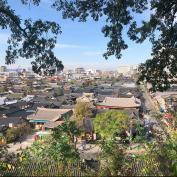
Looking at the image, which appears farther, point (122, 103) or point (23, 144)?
point (122, 103)

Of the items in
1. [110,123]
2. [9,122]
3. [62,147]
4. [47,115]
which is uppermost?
[62,147]

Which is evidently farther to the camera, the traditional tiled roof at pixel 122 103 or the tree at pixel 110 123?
the traditional tiled roof at pixel 122 103

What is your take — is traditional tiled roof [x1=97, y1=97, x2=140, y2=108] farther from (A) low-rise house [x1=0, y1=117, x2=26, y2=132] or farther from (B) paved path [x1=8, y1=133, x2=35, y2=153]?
(B) paved path [x1=8, y1=133, x2=35, y2=153]

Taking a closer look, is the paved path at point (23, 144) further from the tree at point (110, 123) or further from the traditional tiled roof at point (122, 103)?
the traditional tiled roof at point (122, 103)

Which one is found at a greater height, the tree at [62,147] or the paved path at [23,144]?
the tree at [62,147]

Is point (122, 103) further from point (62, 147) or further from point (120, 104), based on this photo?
point (62, 147)

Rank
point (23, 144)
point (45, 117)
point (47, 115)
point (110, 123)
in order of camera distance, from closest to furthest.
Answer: point (110, 123) → point (23, 144) → point (45, 117) → point (47, 115)

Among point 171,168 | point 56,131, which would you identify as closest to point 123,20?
point 56,131

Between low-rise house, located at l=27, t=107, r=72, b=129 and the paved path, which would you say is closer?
the paved path

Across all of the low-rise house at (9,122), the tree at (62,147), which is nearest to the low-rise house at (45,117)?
the low-rise house at (9,122)

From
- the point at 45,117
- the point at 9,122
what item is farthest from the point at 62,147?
the point at 45,117

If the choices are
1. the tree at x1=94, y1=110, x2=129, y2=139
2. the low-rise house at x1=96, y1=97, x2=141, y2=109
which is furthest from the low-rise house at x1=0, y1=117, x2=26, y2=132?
the low-rise house at x1=96, y1=97, x2=141, y2=109

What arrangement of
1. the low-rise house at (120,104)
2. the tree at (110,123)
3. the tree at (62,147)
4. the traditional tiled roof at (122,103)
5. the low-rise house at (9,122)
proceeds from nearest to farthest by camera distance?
the tree at (62,147)
the tree at (110,123)
the low-rise house at (9,122)
the low-rise house at (120,104)
the traditional tiled roof at (122,103)
